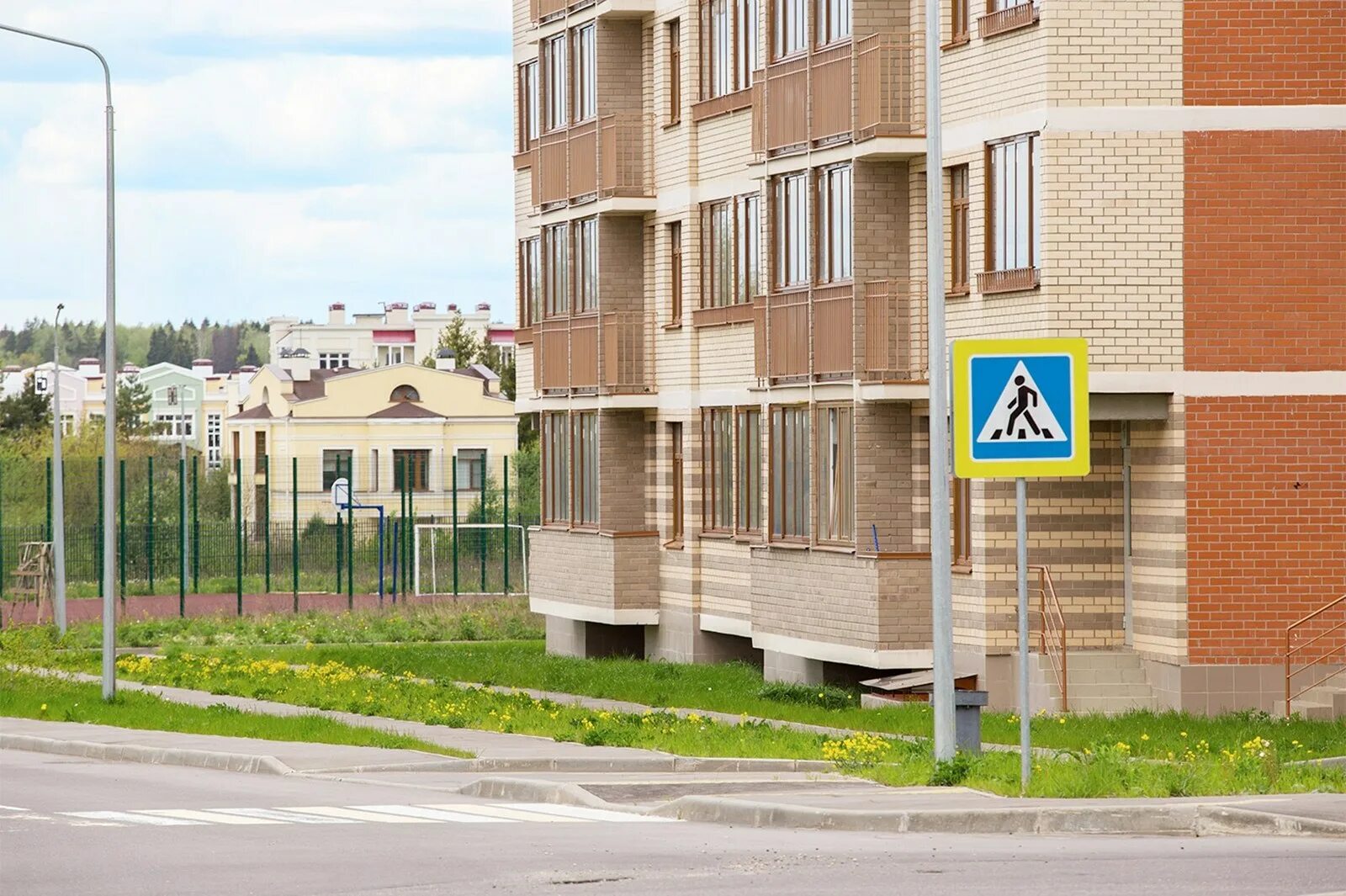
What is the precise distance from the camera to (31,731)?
24266 millimetres

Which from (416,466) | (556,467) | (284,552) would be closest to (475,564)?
(284,552)

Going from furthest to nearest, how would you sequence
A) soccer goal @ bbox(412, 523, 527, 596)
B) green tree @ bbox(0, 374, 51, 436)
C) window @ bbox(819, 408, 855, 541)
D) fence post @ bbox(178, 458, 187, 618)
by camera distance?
green tree @ bbox(0, 374, 51, 436)
soccer goal @ bbox(412, 523, 527, 596)
fence post @ bbox(178, 458, 187, 618)
window @ bbox(819, 408, 855, 541)

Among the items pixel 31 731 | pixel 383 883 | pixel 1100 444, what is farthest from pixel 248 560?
pixel 383 883

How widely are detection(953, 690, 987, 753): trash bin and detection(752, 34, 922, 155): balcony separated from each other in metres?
10.4

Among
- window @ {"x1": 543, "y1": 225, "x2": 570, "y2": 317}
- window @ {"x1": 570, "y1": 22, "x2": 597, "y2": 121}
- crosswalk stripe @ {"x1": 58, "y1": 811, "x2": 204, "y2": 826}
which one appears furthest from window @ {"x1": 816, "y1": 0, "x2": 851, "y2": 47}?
crosswalk stripe @ {"x1": 58, "y1": 811, "x2": 204, "y2": 826}

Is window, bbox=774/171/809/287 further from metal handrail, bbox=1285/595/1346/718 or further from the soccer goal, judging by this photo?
the soccer goal

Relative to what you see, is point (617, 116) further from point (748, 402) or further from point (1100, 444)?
point (1100, 444)

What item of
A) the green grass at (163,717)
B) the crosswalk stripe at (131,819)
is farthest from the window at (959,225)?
the crosswalk stripe at (131,819)

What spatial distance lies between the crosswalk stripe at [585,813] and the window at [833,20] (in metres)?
13.2

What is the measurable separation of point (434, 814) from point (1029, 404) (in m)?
5.16

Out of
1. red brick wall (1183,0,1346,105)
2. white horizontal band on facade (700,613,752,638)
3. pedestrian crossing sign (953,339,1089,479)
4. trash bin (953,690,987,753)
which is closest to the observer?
pedestrian crossing sign (953,339,1089,479)

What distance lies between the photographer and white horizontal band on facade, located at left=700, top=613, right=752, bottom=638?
31.6 metres

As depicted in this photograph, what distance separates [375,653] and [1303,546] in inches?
676

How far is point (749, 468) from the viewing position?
31.3 metres
